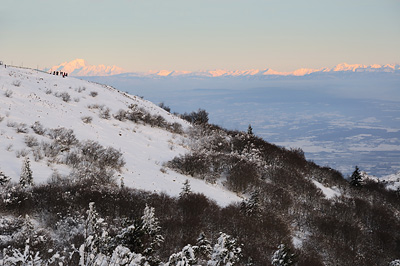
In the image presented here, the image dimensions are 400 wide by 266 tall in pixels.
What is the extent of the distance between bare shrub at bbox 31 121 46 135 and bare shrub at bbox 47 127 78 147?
50cm

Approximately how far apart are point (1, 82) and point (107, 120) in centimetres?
1163

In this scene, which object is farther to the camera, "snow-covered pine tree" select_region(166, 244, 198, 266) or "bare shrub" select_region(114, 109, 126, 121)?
"bare shrub" select_region(114, 109, 126, 121)

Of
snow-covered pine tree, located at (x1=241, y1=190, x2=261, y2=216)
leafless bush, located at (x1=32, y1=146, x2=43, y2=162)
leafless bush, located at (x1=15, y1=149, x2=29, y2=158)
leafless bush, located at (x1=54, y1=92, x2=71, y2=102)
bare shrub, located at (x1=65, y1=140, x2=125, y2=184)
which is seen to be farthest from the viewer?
leafless bush, located at (x1=54, y1=92, x2=71, y2=102)

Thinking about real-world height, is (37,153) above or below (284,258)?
above

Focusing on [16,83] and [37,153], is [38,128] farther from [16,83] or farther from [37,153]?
[16,83]

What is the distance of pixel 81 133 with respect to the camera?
80.1ft

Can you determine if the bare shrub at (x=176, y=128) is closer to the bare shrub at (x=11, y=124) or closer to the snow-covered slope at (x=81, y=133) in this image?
the snow-covered slope at (x=81, y=133)

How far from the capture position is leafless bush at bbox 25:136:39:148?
19103 millimetres

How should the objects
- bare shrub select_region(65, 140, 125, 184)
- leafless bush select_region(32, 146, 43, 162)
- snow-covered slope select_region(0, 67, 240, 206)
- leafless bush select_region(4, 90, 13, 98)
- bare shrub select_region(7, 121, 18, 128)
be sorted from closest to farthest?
leafless bush select_region(32, 146, 43, 162) < bare shrub select_region(65, 140, 125, 184) < snow-covered slope select_region(0, 67, 240, 206) < bare shrub select_region(7, 121, 18, 128) < leafless bush select_region(4, 90, 13, 98)

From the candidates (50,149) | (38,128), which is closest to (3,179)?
(50,149)

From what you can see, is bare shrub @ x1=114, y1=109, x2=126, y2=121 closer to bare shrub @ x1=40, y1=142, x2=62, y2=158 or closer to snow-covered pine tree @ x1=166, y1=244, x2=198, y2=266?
bare shrub @ x1=40, y1=142, x2=62, y2=158

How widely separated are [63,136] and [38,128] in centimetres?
196

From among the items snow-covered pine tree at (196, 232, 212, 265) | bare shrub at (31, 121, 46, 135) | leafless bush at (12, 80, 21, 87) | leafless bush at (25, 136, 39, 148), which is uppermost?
leafless bush at (12, 80, 21, 87)

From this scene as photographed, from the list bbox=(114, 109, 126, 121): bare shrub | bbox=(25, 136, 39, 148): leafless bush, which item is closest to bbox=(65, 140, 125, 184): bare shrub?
bbox=(25, 136, 39, 148): leafless bush
